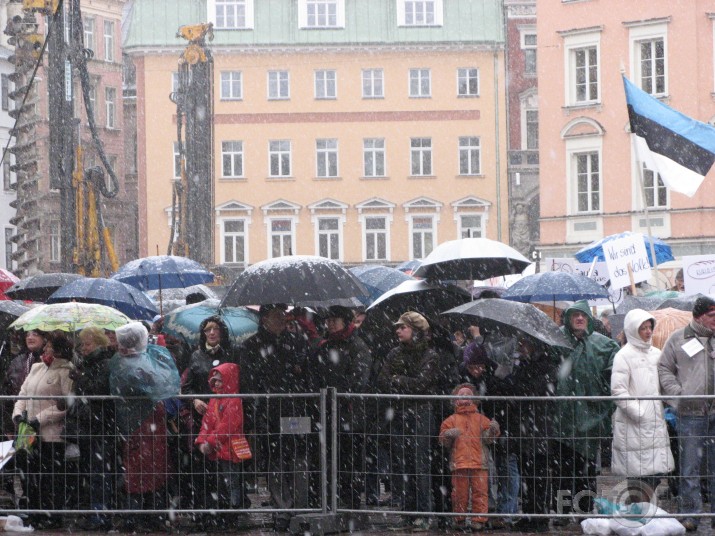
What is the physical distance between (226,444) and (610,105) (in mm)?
36127

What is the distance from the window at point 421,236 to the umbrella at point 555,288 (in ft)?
151

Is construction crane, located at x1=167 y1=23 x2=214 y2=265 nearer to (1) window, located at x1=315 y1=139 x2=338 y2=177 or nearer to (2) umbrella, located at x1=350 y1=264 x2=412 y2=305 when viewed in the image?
(2) umbrella, located at x1=350 y1=264 x2=412 y2=305

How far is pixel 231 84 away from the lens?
62.1 m

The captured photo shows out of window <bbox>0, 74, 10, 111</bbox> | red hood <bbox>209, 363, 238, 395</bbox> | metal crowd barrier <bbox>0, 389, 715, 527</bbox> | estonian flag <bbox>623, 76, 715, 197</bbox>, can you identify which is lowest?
metal crowd barrier <bbox>0, 389, 715, 527</bbox>

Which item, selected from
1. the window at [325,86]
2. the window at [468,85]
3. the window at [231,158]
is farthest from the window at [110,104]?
the window at [468,85]

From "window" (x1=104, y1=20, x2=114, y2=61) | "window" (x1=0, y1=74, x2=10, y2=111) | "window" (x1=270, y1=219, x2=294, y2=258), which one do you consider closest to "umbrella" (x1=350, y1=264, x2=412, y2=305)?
"window" (x1=0, y1=74, x2=10, y2=111)

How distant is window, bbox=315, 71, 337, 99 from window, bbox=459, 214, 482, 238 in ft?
23.4

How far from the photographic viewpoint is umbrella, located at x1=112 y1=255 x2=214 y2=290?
16109mm

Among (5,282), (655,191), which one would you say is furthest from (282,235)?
(5,282)

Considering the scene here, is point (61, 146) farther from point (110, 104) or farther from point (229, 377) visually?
point (110, 104)

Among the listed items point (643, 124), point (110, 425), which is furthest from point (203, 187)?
point (110, 425)

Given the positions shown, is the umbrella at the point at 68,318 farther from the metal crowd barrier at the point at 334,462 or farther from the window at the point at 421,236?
the window at the point at 421,236

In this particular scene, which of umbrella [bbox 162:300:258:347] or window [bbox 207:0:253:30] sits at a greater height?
window [bbox 207:0:253:30]

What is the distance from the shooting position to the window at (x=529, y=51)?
63750 mm
